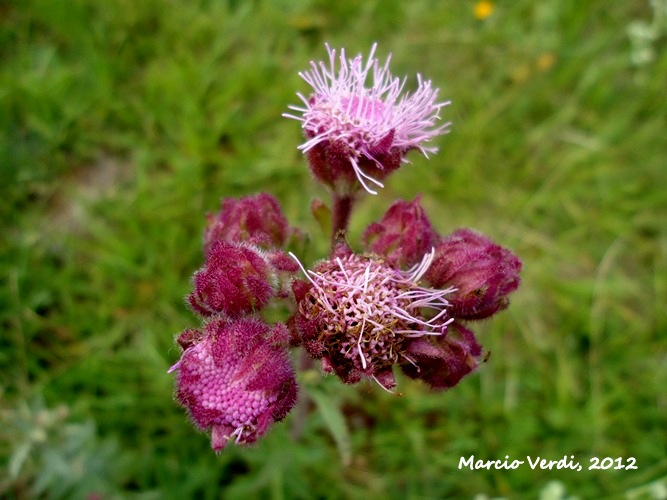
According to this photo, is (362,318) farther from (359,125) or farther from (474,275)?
(359,125)

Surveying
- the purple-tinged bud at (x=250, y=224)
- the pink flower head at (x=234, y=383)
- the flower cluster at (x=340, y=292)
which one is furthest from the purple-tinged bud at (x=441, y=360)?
the purple-tinged bud at (x=250, y=224)

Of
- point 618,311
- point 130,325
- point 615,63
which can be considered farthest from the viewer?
point 615,63

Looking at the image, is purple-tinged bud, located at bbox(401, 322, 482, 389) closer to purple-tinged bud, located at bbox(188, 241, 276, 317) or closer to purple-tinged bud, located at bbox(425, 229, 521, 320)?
purple-tinged bud, located at bbox(425, 229, 521, 320)

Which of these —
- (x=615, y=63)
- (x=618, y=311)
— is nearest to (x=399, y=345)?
(x=618, y=311)

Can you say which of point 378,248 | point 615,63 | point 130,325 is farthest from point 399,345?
point 615,63

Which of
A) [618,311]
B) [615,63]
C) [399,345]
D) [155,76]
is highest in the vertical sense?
[615,63]

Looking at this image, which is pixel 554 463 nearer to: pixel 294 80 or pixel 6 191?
pixel 294 80

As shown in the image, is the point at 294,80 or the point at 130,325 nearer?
the point at 130,325

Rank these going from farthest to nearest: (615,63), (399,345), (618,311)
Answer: (615,63) < (618,311) < (399,345)

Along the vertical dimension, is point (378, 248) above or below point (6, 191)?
below
